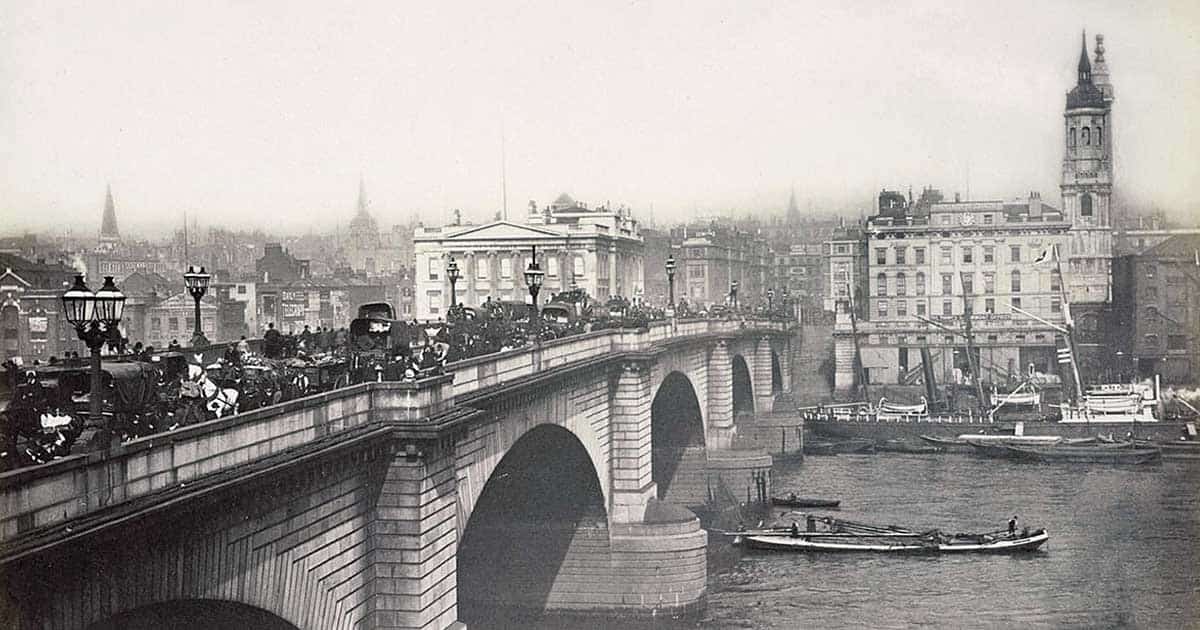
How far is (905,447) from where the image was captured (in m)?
81.8

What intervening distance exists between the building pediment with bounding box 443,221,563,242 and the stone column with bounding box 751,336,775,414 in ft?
89.0

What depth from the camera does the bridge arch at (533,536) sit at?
42.5 metres

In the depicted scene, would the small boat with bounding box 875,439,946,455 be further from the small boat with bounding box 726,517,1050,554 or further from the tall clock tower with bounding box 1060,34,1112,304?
the tall clock tower with bounding box 1060,34,1112,304

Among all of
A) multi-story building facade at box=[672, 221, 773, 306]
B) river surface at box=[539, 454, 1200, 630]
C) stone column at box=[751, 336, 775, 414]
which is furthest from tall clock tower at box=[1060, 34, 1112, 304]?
multi-story building facade at box=[672, 221, 773, 306]

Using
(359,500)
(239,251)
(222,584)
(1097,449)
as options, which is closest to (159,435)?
(222,584)

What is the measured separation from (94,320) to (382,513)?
9639 mm

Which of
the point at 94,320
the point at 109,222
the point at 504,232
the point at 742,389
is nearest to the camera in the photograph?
the point at 94,320

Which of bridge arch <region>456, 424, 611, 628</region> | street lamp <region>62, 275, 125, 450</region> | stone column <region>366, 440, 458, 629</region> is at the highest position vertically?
street lamp <region>62, 275, 125, 450</region>

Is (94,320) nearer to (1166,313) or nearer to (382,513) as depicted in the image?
(382,513)

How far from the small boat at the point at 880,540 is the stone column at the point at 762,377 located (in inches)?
1306

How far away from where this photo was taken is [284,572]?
1869 cm

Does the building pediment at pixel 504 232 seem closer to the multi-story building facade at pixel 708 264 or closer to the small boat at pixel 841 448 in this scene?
the small boat at pixel 841 448

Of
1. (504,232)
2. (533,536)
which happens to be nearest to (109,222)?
(533,536)

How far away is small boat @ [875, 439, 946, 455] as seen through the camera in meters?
81.1
